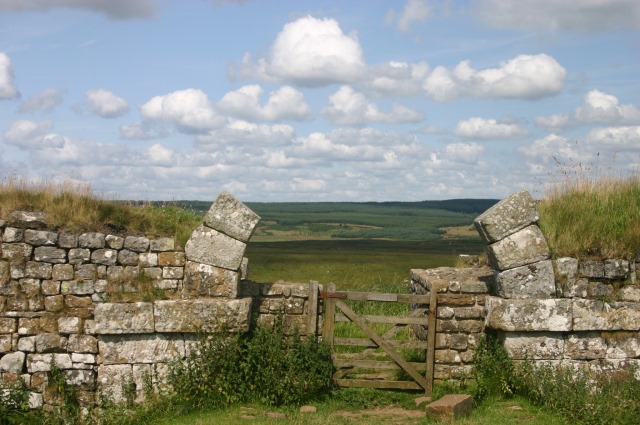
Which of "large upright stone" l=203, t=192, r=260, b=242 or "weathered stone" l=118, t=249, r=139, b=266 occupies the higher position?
"large upright stone" l=203, t=192, r=260, b=242

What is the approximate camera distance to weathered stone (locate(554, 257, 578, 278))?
927 centimetres

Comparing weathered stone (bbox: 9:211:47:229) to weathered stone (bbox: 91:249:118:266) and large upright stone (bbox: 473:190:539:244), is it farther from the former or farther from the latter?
large upright stone (bbox: 473:190:539:244)

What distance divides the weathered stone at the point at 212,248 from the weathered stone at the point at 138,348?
1.19m

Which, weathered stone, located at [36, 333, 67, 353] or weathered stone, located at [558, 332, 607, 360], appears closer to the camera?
weathered stone, located at [36, 333, 67, 353]

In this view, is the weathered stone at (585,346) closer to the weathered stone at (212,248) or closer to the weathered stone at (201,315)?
the weathered stone at (201,315)

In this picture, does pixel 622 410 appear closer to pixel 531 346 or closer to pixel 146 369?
pixel 531 346

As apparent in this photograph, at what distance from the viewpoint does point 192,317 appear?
9023 mm

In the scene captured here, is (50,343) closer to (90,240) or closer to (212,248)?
(90,240)

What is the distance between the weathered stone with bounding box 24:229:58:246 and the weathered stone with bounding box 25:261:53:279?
10.9 inches

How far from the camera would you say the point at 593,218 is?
9.72 metres

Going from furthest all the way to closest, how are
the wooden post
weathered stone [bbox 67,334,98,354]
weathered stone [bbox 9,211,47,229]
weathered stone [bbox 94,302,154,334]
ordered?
the wooden post, weathered stone [bbox 9,211,47,229], weathered stone [bbox 67,334,98,354], weathered stone [bbox 94,302,154,334]

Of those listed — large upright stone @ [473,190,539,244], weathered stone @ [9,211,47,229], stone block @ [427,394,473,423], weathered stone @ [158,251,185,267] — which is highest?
large upright stone @ [473,190,539,244]

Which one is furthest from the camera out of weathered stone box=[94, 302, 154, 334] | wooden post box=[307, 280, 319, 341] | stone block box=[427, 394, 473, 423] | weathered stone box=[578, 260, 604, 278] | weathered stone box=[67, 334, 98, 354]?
wooden post box=[307, 280, 319, 341]

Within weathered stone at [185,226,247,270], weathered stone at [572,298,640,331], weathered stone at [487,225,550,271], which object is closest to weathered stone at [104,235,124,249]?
weathered stone at [185,226,247,270]
